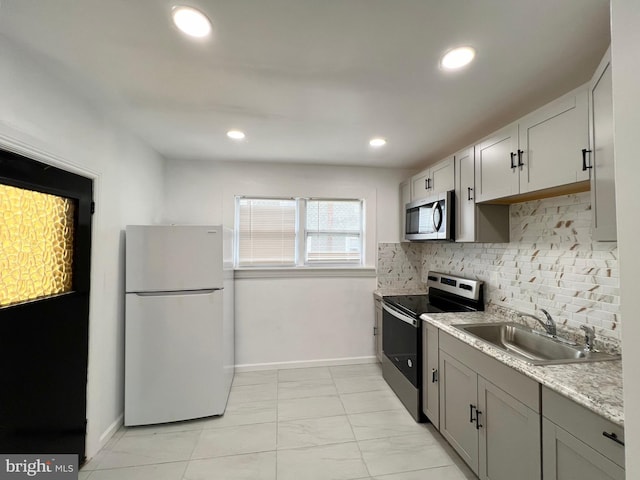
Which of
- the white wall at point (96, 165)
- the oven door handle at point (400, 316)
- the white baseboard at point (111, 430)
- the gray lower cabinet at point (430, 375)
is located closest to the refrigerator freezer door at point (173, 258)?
the white wall at point (96, 165)

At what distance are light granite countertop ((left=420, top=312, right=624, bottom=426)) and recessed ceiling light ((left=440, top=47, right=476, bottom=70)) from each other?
1490 mm

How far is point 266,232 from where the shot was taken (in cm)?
319

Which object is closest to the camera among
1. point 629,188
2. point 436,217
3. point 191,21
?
point 629,188

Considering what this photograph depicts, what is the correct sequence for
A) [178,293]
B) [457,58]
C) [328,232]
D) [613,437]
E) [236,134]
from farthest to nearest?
[328,232], [236,134], [178,293], [457,58], [613,437]

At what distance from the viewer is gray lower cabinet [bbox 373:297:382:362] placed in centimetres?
309

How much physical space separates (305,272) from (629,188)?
2733mm

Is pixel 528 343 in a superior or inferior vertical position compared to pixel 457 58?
inferior

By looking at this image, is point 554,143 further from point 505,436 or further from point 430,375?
point 430,375

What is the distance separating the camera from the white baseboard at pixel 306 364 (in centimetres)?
309

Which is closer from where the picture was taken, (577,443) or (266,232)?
(577,443)

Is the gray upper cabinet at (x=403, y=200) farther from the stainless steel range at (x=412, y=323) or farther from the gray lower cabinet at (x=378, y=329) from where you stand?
the gray lower cabinet at (x=378, y=329)

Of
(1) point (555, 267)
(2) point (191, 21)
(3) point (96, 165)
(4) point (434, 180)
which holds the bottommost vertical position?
(1) point (555, 267)

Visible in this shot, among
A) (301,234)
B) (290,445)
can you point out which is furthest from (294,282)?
(290,445)

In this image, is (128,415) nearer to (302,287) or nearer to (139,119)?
(302,287)
